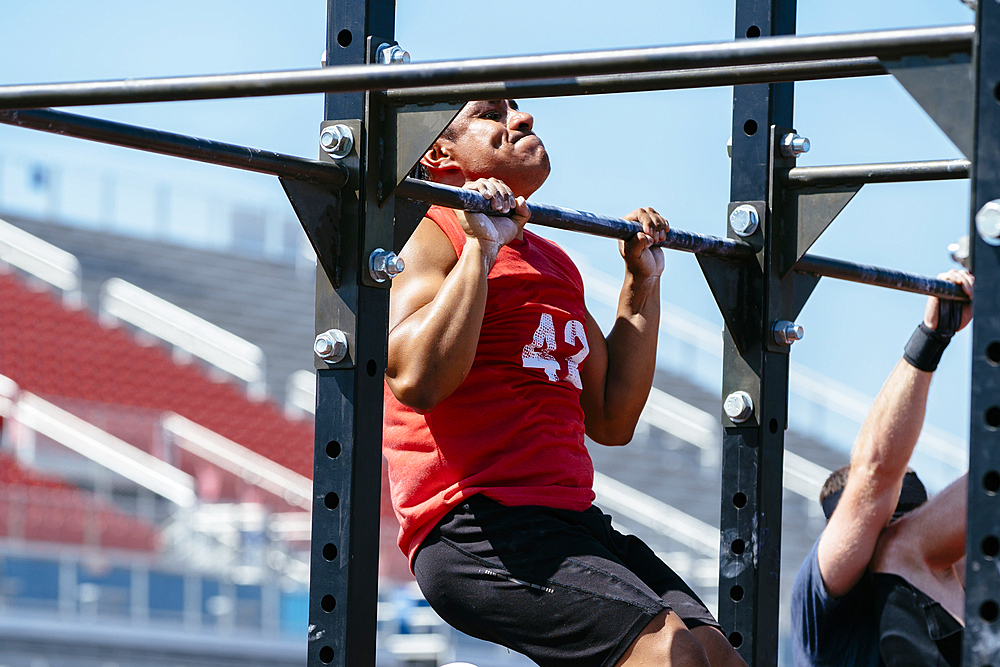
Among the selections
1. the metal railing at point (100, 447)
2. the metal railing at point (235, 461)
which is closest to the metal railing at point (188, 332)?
the metal railing at point (235, 461)

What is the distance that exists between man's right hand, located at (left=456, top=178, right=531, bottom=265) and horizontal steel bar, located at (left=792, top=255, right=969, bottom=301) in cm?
77

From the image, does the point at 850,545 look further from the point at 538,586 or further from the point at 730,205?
the point at 538,586

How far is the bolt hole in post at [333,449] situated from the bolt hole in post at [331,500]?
53 millimetres

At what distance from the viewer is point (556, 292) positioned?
2.32m

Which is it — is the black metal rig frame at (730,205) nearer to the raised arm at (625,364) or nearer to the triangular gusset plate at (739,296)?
the triangular gusset plate at (739,296)

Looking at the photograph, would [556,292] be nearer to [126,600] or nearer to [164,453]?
[126,600]

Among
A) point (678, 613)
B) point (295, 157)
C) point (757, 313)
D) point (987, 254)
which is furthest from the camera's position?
point (757, 313)

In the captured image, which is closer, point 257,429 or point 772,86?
point 772,86

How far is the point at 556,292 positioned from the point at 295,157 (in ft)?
2.07

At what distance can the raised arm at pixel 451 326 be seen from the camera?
1.96 metres

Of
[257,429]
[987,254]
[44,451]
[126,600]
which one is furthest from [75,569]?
[987,254]

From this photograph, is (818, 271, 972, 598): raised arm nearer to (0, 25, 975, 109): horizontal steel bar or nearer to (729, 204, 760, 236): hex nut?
(729, 204, 760, 236): hex nut

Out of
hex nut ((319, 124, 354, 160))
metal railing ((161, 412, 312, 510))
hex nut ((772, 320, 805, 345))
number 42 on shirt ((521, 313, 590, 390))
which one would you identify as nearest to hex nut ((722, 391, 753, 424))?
hex nut ((772, 320, 805, 345))

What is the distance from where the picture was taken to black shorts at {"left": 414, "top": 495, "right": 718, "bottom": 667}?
194 cm
